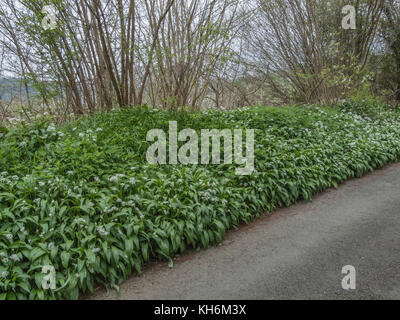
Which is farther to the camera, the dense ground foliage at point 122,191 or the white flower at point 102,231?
the white flower at point 102,231

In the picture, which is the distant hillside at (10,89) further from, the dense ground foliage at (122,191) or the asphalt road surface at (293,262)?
the asphalt road surface at (293,262)

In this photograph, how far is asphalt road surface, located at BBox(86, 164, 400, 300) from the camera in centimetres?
225

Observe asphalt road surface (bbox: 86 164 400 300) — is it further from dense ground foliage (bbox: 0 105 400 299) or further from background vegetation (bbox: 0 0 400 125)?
background vegetation (bbox: 0 0 400 125)

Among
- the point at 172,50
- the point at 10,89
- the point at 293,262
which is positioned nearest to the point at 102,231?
the point at 293,262

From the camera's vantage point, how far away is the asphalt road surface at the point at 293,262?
88.6 inches

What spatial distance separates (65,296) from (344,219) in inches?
123

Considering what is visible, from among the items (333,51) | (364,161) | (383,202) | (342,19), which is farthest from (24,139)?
(342,19)

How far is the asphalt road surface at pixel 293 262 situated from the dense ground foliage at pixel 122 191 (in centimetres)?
19

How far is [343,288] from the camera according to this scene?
2.21 meters

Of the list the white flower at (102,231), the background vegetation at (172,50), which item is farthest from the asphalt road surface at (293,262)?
the background vegetation at (172,50)

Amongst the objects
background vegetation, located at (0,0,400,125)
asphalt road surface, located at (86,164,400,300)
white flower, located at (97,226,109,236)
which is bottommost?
asphalt road surface, located at (86,164,400,300)

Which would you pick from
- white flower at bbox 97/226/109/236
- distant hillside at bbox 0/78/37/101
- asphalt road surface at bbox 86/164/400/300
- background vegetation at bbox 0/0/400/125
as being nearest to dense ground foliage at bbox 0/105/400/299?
white flower at bbox 97/226/109/236

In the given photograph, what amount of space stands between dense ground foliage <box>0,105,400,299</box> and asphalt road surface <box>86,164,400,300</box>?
188 millimetres

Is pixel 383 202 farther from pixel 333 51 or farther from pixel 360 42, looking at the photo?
pixel 360 42
